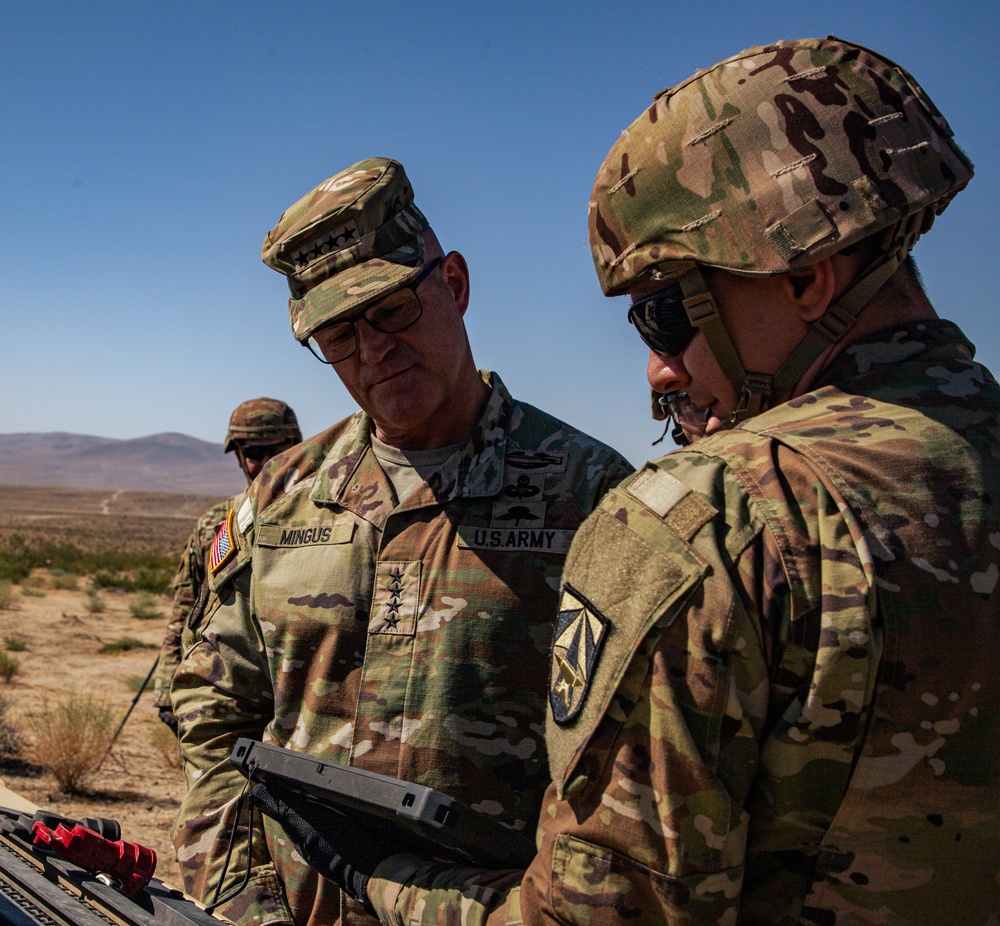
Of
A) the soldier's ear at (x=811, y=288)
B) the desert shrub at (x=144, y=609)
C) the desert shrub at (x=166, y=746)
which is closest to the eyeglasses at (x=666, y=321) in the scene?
the soldier's ear at (x=811, y=288)

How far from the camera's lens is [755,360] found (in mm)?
1395

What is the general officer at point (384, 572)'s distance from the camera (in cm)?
231

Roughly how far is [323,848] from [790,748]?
40.9 inches

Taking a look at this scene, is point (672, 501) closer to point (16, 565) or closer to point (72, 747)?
point (72, 747)

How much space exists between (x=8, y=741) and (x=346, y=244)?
8244 millimetres

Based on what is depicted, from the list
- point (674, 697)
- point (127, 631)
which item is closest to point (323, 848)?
point (674, 697)

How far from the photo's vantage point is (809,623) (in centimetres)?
114

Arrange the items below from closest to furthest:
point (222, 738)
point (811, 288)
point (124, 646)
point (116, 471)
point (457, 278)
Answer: point (811, 288)
point (222, 738)
point (457, 278)
point (124, 646)
point (116, 471)

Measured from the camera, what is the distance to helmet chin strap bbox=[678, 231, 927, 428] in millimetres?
1352

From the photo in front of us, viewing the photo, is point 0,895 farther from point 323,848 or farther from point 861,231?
point 861,231

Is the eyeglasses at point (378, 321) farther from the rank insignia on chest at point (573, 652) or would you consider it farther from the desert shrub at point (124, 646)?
the desert shrub at point (124, 646)

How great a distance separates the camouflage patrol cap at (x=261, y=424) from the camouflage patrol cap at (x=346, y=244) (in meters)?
3.91

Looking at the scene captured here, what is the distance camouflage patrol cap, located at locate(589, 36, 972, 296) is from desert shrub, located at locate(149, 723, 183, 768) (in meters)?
8.63

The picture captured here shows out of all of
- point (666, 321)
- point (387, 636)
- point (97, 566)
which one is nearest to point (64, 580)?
point (97, 566)
